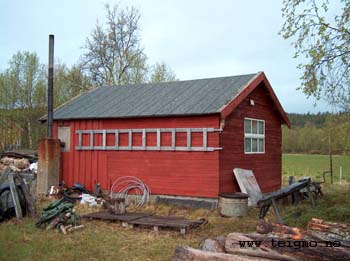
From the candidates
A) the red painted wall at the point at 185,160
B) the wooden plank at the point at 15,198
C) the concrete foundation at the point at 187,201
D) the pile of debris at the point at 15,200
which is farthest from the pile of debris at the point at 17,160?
the concrete foundation at the point at 187,201

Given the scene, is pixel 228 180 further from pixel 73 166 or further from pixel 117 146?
pixel 73 166

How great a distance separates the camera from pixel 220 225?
8.40 meters

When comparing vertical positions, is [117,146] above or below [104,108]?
below

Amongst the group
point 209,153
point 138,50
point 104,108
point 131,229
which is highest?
point 138,50

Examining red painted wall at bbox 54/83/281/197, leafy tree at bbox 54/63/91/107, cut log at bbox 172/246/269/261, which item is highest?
leafy tree at bbox 54/63/91/107

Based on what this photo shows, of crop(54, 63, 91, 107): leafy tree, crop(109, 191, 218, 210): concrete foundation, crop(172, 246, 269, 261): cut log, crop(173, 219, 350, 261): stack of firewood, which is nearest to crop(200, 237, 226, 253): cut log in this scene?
crop(173, 219, 350, 261): stack of firewood

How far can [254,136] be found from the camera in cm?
1218

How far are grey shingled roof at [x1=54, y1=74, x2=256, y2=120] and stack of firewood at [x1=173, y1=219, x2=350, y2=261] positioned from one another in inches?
216

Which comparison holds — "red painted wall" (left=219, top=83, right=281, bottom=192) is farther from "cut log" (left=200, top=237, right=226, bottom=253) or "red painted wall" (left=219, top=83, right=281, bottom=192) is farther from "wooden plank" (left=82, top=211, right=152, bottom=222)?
"cut log" (left=200, top=237, right=226, bottom=253)

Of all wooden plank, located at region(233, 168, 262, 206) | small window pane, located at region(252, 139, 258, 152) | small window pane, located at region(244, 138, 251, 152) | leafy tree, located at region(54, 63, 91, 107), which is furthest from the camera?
leafy tree, located at region(54, 63, 91, 107)

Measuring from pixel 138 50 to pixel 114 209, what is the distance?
21199 mm

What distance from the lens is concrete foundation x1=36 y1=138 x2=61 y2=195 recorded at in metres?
12.3

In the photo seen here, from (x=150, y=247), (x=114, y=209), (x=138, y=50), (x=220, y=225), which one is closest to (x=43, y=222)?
(x=114, y=209)

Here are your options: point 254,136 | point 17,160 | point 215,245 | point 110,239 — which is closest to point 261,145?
point 254,136
